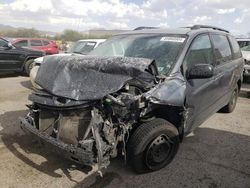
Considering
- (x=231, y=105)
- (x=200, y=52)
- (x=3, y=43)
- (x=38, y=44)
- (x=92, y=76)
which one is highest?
(x=200, y=52)

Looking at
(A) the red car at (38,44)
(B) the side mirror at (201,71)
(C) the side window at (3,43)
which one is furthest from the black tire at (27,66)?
(B) the side mirror at (201,71)

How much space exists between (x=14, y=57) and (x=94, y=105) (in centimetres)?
893

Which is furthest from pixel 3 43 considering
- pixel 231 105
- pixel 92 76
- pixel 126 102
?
pixel 126 102

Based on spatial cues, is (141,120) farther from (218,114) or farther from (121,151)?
(218,114)

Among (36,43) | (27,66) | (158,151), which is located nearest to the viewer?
(158,151)

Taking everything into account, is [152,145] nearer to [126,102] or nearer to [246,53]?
[126,102]

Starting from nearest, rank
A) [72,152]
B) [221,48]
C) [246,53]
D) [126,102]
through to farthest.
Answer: [72,152], [126,102], [221,48], [246,53]

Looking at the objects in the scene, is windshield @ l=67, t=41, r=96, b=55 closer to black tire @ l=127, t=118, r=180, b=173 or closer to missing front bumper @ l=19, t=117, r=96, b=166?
black tire @ l=127, t=118, r=180, b=173

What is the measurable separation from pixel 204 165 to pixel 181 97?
3.51 ft

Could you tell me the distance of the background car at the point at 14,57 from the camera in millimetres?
11039

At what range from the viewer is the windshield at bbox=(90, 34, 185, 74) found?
4.07m

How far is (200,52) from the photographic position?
14.9 ft

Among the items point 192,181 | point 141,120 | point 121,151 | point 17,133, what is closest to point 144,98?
point 141,120

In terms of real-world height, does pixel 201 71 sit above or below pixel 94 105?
above
